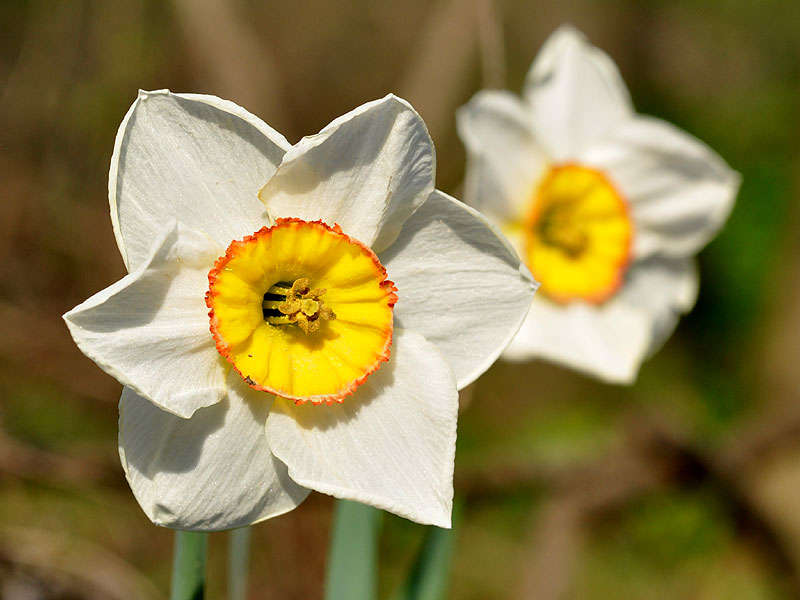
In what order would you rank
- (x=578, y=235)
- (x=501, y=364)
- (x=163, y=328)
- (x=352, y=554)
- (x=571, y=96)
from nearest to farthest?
(x=163, y=328) < (x=352, y=554) < (x=571, y=96) < (x=578, y=235) < (x=501, y=364)

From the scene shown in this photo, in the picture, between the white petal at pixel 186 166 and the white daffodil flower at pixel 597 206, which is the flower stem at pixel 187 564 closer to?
the white petal at pixel 186 166

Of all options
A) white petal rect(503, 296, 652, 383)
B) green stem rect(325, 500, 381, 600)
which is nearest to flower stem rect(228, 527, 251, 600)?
green stem rect(325, 500, 381, 600)

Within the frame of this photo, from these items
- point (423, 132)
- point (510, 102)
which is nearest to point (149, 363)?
point (423, 132)

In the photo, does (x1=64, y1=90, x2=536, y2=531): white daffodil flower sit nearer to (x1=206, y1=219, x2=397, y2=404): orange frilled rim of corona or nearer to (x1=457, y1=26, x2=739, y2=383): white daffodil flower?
(x1=206, y1=219, x2=397, y2=404): orange frilled rim of corona

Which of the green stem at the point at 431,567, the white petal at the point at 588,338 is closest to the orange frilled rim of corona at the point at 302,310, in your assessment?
the green stem at the point at 431,567

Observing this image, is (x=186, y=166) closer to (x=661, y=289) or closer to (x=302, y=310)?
(x=302, y=310)

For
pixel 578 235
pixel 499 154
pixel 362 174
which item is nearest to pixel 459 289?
pixel 362 174
